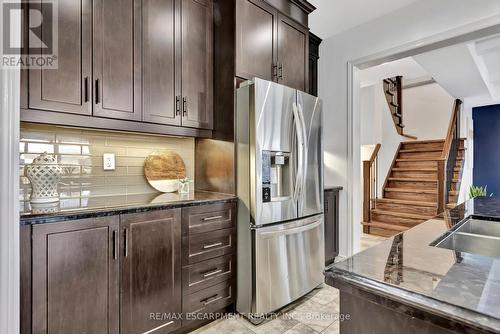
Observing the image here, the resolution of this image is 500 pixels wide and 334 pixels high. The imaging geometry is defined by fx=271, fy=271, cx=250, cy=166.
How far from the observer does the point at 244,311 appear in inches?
80.5

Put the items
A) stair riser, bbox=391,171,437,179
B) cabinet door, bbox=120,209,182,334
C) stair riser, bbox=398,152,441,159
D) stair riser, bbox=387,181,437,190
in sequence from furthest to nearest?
stair riser, bbox=398,152,441,159
stair riser, bbox=391,171,437,179
stair riser, bbox=387,181,437,190
cabinet door, bbox=120,209,182,334

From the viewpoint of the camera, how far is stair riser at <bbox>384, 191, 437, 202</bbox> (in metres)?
4.73

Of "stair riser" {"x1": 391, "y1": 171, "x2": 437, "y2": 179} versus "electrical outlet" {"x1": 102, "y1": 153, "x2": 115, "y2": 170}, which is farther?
"stair riser" {"x1": 391, "y1": 171, "x2": 437, "y2": 179}

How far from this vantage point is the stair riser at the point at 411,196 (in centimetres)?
473

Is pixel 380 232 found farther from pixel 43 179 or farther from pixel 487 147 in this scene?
pixel 43 179

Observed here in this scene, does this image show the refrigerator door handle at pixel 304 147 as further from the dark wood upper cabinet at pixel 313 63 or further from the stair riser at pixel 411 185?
the stair riser at pixel 411 185

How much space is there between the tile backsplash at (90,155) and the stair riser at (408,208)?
4175 millimetres

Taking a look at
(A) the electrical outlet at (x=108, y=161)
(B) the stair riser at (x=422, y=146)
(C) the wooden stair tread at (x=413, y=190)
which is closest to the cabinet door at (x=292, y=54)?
(A) the electrical outlet at (x=108, y=161)

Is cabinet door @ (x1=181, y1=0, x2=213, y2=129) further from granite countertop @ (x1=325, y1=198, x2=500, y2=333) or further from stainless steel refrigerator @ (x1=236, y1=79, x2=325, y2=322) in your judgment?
granite countertop @ (x1=325, y1=198, x2=500, y2=333)

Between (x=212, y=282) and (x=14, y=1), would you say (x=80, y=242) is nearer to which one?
(x=212, y=282)

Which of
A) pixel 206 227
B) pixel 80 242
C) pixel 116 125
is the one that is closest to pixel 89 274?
pixel 80 242

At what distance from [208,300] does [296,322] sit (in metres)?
0.69

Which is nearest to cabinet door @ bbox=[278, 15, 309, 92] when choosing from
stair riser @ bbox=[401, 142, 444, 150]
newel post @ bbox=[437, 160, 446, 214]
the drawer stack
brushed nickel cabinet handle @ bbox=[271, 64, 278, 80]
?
brushed nickel cabinet handle @ bbox=[271, 64, 278, 80]

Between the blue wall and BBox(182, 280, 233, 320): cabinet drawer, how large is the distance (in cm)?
655
